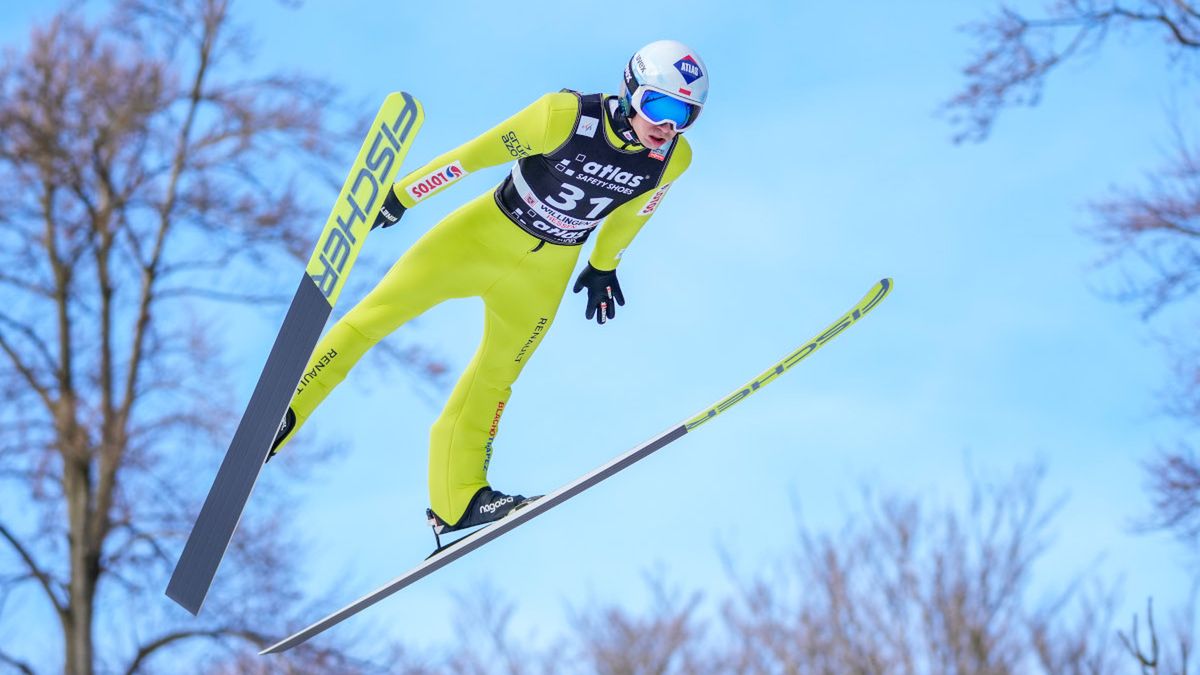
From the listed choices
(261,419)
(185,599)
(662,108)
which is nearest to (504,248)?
(662,108)

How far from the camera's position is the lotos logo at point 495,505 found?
18.5ft

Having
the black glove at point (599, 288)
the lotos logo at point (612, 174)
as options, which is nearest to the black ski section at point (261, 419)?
the lotos logo at point (612, 174)

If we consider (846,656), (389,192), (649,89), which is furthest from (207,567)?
(846,656)

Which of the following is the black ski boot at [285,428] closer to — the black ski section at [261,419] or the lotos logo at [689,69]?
the black ski section at [261,419]

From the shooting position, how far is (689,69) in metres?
4.92

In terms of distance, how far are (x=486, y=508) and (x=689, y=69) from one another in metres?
2.23

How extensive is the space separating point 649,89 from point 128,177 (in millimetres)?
8574

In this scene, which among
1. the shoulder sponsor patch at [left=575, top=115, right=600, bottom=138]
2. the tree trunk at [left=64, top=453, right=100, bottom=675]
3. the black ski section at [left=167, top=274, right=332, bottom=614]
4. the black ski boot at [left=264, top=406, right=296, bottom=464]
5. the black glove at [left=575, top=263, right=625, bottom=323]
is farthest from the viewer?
the tree trunk at [left=64, top=453, right=100, bottom=675]

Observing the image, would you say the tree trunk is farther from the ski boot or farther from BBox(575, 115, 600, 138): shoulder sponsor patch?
BBox(575, 115, 600, 138): shoulder sponsor patch

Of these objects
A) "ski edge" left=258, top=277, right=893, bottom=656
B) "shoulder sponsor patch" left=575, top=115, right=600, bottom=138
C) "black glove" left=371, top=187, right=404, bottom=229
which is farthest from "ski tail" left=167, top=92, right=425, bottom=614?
"ski edge" left=258, top=277, right=893, bottom=656

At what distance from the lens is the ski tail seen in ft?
15.4

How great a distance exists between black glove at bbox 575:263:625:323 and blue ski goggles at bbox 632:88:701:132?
1043 mm

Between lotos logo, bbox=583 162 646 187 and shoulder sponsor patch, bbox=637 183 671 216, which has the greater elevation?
shoulder sponsor patch, bbox=637 183 671 216

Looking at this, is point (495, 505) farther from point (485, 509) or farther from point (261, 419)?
point (261, 419)
